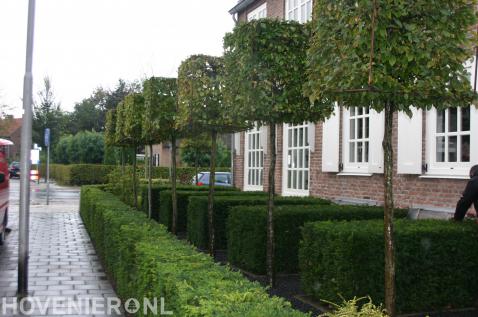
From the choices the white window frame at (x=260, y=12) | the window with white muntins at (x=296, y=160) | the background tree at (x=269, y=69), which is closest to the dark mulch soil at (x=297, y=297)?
the background tree at (x=269, y=69)


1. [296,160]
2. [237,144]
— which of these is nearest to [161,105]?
[296,160]

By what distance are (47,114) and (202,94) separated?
168 feet

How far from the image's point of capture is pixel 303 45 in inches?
275

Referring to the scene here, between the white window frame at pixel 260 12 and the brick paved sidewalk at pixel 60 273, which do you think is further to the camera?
the white window frame at pixel 260 12

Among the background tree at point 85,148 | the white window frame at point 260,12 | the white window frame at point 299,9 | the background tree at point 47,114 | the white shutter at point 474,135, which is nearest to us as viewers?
the white shutter at point 474,135

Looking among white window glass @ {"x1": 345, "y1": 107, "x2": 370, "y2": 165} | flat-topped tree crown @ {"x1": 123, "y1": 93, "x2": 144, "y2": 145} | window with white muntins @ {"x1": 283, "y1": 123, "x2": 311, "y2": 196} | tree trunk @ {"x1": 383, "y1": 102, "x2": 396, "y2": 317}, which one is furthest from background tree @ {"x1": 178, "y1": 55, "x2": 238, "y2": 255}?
window with white muntins @ {"x1": 283, "y1": 123, "x2": 311, "y2": 196}

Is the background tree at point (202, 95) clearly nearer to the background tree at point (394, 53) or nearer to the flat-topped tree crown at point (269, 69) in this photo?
the flat-topped tree crown at point (269, 69)

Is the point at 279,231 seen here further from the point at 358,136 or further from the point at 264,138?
the point at 264,138

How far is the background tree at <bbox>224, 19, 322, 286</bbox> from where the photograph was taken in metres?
6.79

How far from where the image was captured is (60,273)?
8430 mm

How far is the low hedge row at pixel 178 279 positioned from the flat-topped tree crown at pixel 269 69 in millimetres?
1899

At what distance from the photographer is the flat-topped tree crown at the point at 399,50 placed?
4.60 meters

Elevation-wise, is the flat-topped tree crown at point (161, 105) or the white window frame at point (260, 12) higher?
the white window frame at point (260, 12)

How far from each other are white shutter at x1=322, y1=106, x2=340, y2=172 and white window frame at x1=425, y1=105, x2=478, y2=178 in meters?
2.72
